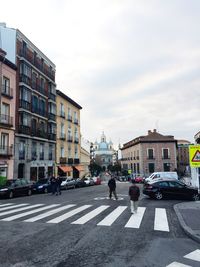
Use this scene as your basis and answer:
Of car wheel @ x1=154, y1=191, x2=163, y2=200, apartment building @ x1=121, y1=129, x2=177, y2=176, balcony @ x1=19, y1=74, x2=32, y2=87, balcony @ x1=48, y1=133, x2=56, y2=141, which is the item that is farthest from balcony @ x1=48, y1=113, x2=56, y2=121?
apartment building @ x1=121, y1=129, x2=177, y2=176

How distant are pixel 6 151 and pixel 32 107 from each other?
29.5ft

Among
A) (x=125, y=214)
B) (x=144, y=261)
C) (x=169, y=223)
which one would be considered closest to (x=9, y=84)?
(x=125, y=214)

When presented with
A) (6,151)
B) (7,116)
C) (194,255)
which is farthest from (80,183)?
(194,255)

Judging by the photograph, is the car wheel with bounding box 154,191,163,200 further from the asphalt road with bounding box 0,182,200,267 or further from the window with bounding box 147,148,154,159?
the window with bounding box 147,148,154,159

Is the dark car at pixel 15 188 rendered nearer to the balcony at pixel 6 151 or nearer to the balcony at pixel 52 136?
the balcony at pixel 6 151

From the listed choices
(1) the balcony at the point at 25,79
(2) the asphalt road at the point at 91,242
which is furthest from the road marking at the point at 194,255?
(1) the balcony at the point at 25,79

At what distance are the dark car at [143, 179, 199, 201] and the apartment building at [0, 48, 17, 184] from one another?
56.3 ft

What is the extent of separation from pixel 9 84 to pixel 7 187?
14.7 m

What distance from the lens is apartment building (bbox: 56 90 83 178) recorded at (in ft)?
148

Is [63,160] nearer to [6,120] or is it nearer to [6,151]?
[6,151]

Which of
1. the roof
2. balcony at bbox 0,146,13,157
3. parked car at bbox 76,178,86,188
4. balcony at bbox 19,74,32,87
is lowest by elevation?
parked car at bbox 76,178,86,188

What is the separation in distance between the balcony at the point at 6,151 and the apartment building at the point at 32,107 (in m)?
1.50

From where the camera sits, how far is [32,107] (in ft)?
120

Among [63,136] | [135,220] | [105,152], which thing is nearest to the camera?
[135,220]
